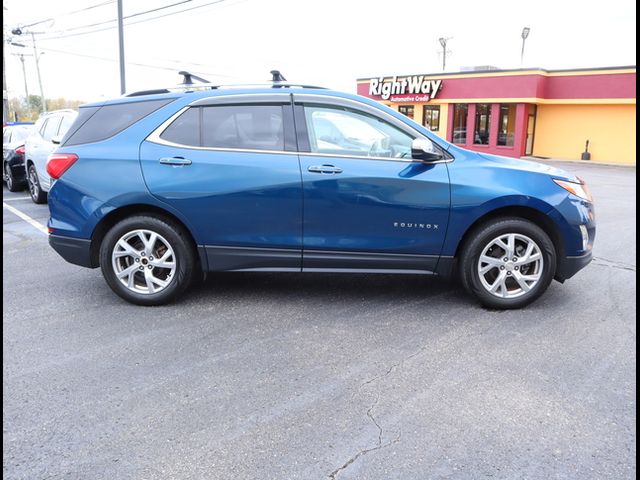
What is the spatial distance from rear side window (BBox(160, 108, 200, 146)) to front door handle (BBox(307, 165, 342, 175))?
3.33ft

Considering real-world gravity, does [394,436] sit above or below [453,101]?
below

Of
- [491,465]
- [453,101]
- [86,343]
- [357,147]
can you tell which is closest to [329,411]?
[491,465]

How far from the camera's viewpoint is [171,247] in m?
4.59

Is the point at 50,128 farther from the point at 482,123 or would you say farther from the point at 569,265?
the point at 482,123

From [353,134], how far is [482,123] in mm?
28759

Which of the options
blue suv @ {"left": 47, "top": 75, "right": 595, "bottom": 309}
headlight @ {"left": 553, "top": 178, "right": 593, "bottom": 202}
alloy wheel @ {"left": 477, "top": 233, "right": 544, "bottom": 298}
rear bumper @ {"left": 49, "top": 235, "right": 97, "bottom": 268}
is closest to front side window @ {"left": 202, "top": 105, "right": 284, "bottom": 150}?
blue suv @ {"left": 47, "top": 75, "right": 595, "bottom": 309}

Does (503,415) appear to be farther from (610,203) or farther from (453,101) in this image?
(453,101)

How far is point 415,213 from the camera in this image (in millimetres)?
4500

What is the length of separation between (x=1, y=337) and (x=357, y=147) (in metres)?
3.09

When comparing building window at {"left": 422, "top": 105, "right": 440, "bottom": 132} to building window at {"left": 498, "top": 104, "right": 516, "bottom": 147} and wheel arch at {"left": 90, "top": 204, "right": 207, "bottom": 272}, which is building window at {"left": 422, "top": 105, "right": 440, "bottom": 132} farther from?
wheel arch at {"left": 90, "top": 204, "right": 207, "bottom": 272}

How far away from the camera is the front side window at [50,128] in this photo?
Answer: 1041 centimetres

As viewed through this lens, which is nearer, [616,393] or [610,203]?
[616,393]

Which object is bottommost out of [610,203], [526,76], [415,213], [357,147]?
[610,203]

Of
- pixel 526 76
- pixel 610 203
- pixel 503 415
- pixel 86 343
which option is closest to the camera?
pixel 503 415
